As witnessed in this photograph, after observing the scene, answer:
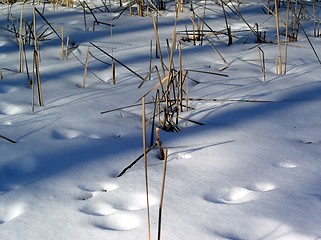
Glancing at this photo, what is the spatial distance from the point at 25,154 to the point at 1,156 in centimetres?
6

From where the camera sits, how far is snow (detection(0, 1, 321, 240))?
1250 mm

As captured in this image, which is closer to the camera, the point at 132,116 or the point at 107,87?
the point at 132,116

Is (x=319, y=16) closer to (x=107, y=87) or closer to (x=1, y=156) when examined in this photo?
(x=107, y=87)

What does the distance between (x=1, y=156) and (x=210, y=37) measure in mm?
1541

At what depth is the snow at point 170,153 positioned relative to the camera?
1.25 m

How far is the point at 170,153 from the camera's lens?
1612mm

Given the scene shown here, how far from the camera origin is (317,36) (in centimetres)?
287

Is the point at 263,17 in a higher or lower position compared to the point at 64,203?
higher

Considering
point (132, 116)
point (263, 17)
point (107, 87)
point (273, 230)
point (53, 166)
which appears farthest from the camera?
point (263, 17)

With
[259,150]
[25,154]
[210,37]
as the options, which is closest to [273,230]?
[259,150]

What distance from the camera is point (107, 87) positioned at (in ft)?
7.31

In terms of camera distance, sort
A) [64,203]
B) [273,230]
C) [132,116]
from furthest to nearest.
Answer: [132,116] → [64,203] → [273,230]

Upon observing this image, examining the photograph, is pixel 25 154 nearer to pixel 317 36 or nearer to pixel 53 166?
pixel 53 166

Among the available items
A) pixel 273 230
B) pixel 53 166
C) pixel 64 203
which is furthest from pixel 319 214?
pixel 53 166
